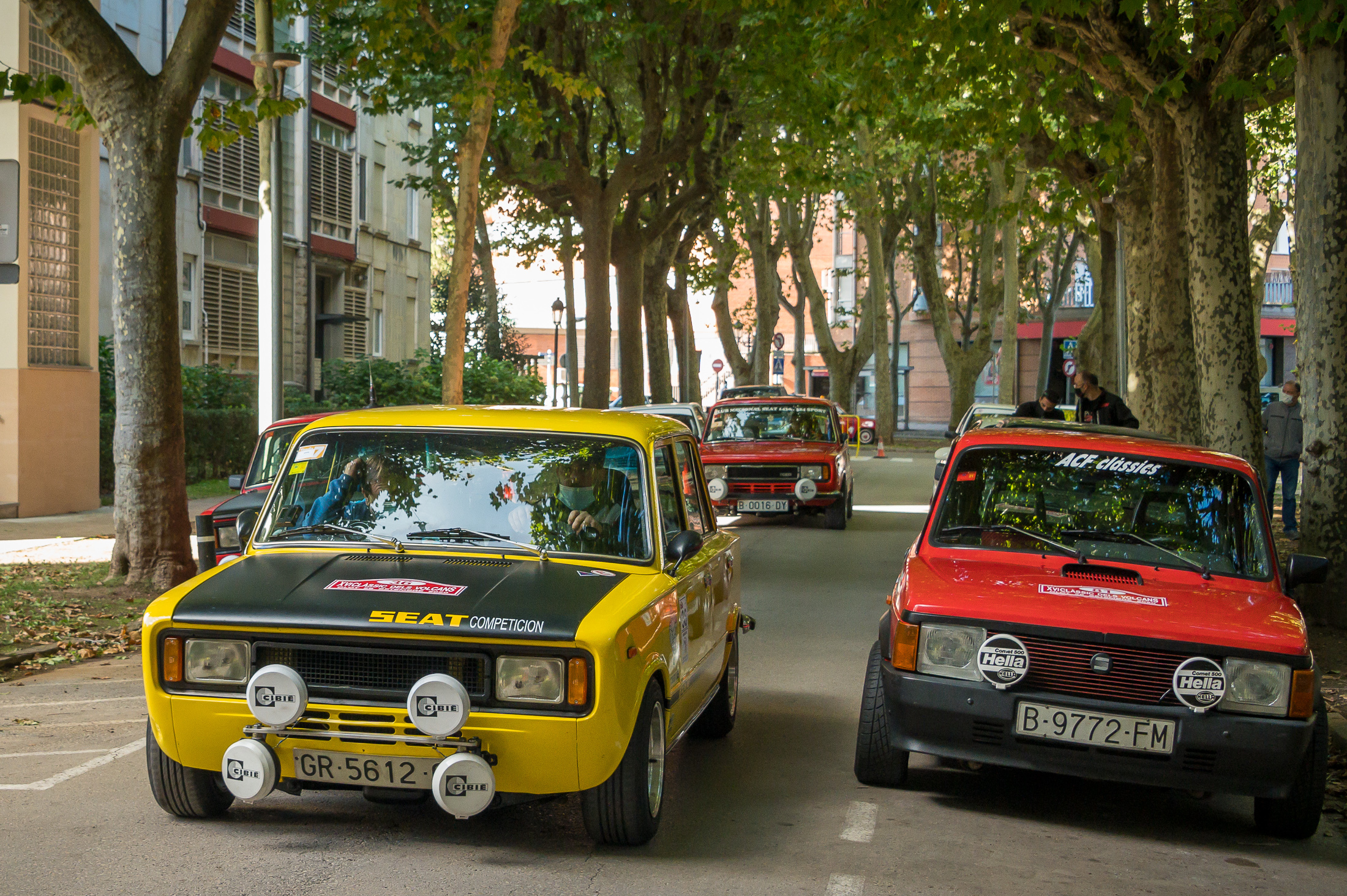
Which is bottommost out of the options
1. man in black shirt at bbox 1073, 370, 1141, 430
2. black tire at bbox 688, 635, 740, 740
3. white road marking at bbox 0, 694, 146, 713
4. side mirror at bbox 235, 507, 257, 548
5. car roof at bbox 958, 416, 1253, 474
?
white road marking at bbox 0, 694, 146, 713

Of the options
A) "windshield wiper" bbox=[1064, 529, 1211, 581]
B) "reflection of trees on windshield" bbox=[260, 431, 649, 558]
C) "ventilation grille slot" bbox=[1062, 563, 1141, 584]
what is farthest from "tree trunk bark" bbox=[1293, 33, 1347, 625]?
"reflection of trees on windshield" bbox=[260, 431, 649, 558]

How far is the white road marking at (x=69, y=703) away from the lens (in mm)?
7785

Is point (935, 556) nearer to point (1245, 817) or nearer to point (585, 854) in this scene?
point (1245, 817)

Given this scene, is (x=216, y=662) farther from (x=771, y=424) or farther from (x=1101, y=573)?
(x=771, y=424)

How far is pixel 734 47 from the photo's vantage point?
2488 cm

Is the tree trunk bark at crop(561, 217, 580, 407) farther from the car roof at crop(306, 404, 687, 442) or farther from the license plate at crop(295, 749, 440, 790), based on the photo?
the license plate at crop(295, 749, 440, 790)

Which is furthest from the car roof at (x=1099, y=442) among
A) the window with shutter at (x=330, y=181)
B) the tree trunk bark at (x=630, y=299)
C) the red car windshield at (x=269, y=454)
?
the window with shutter at (x=330, y=181)

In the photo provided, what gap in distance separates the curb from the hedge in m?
17.9

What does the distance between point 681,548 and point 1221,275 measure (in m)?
8.65

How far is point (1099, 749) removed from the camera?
5492 millimetres

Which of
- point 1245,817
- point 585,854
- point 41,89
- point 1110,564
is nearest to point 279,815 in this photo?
point 585,854

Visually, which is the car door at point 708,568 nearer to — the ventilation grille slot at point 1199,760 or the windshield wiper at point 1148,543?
the windshield wiper at point 1148,543

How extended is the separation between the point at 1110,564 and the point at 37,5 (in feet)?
31.1

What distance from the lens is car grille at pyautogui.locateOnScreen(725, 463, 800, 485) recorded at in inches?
716
